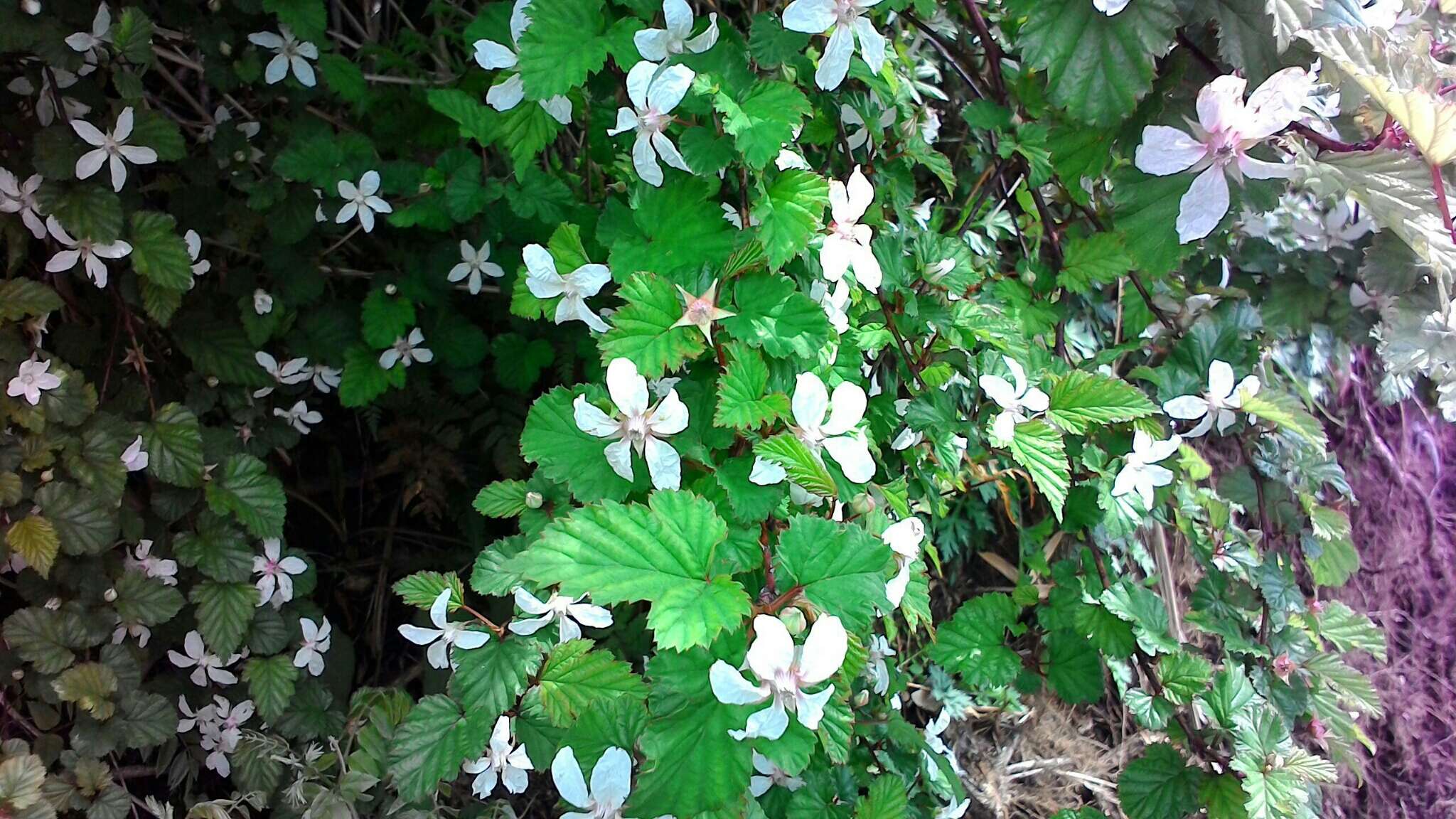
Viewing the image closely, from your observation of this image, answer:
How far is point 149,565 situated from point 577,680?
84cm

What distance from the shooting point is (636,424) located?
70cm

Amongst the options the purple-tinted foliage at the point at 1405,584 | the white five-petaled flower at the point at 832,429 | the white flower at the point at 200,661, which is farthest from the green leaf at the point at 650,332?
the purple-tinted foliage at the point at 1405,584

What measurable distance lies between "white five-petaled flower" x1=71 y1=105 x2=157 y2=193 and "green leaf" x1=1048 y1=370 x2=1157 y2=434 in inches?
49.5

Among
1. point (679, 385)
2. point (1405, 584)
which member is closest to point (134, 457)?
point (679, 385)

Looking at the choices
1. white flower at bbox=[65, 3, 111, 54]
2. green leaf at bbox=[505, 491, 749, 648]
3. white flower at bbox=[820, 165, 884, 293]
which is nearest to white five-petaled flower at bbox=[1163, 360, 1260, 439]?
white flower at bbox=[820, 165, 884, 293]

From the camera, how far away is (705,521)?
0.64 meters

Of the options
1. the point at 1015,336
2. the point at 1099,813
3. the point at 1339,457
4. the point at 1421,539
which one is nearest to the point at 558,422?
the point at 1015,336

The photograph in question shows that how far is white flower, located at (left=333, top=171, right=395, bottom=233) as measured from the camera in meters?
1.32

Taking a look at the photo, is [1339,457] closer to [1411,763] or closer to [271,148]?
[1411,763]

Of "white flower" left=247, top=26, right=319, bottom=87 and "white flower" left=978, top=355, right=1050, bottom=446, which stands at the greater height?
"white flower" left=978, top=355, right=1050, bottom=446

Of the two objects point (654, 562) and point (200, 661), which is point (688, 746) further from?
point (200, 661)

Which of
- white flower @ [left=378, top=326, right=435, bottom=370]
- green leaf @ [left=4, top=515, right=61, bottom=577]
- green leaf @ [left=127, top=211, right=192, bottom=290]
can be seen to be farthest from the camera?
white flower @ [left=378, top=326, right=435, bottom=370]

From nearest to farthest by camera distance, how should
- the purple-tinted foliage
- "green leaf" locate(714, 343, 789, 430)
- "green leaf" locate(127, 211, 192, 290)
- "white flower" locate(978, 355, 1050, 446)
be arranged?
"green leaf" locate(714, 343, 789, 430) < "white flower" locate(978, 355, 1050, 446) < "green leaf" locate(127, 211, 192, 290) < the purple-tinted foliage

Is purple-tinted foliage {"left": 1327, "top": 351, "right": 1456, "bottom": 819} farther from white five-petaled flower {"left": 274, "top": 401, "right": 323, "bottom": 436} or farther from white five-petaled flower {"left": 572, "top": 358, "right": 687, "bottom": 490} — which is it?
white five-petaled flower {"left": 274, "top": 401, "right": 323, "bottom": 436}
